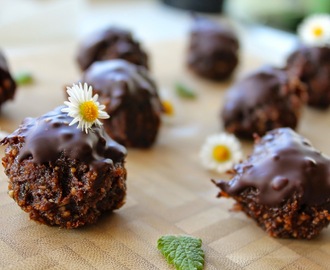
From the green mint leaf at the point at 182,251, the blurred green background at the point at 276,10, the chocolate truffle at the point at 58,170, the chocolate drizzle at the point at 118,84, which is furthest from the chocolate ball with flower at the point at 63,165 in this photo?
the blurred green background at the point at 276,10

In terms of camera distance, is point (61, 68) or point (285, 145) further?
point (61, 68)

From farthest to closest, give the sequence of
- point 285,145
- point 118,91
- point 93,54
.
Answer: point 93,54 < point 118,91 < point 285,145

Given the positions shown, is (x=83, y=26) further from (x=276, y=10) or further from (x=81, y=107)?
(x=81, y=107)

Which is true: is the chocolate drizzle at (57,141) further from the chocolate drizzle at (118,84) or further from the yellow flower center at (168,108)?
the yellow flower center at (168,108)

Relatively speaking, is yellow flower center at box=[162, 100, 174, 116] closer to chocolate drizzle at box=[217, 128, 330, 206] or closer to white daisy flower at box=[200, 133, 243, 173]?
white daisy flower at box=[200, 133, 243, 173]

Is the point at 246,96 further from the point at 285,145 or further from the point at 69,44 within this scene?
the point at 69,44

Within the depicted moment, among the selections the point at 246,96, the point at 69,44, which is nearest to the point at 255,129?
the point at 246,96

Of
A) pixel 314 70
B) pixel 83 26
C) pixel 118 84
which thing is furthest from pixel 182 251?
pixel 83 26
